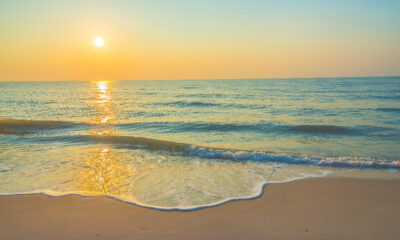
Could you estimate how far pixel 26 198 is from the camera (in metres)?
5.09

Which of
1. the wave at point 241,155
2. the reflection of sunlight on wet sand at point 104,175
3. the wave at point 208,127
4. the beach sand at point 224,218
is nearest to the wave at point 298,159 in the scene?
the wave at point 241,155

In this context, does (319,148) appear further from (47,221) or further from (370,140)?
(47,221)

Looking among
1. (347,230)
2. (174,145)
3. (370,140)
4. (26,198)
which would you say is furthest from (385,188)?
(26,198)

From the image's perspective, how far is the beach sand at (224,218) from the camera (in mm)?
3668

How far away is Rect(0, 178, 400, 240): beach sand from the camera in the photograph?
3.67m

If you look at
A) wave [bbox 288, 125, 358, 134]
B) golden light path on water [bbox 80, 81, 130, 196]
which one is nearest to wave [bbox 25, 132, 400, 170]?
golden light path on water [bbox 80, 81, 130, 196]

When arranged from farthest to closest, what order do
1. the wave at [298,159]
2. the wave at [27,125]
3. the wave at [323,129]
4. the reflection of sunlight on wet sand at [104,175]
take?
the wave at [27,125]
the wave at [323,129]
the wave at [298,159]
the reflection of sunlight on wet sand at [104,175]

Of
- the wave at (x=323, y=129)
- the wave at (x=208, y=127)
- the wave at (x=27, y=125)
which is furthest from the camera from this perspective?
the wave at (x=27, y=125)

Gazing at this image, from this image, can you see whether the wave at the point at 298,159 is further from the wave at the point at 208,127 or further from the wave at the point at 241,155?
the wave at the point at 208,127

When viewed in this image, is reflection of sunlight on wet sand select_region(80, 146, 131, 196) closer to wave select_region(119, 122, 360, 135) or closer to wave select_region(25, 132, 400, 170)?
wave select_region(25, 132, 400, 170)

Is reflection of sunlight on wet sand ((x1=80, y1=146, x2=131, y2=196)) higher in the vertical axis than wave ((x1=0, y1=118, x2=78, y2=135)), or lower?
higher

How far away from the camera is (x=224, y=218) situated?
4125 millimetres

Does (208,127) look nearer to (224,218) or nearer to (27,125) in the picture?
(224,218)

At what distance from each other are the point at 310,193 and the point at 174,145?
20.1 ft
